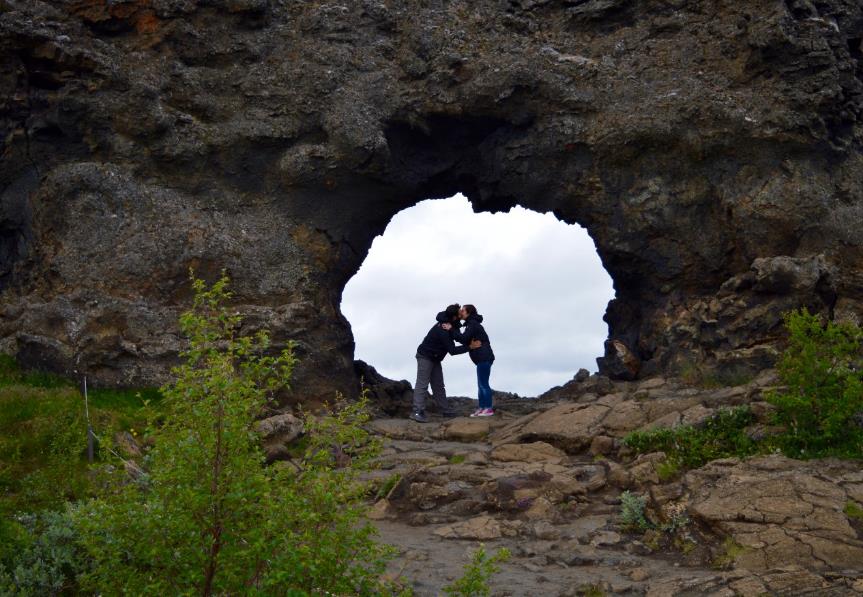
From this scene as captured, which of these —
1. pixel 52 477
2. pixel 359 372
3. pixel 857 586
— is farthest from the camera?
pixel 359 372

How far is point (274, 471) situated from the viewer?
6.23 metres

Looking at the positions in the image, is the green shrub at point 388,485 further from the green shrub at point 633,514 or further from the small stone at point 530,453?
the green shrub at point 633,514

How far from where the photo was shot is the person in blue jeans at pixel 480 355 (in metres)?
18.9

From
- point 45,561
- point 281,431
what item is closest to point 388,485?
point 281,431

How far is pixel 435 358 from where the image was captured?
769 inches

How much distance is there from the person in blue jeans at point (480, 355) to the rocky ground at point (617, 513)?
2997 mm

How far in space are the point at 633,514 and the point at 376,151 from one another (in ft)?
35.9

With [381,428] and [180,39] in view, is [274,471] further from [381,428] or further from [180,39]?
[180,39]

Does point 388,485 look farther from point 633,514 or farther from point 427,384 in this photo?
point 427,384

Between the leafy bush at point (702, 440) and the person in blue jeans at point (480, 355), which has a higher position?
the person in blue jeans at point (480, 355)

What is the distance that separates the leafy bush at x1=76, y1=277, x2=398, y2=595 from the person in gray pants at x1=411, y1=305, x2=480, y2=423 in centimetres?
1254

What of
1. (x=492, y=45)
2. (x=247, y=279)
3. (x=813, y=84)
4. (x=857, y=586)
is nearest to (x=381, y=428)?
(x=247, y=279)

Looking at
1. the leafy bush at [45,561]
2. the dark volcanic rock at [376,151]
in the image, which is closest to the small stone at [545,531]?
the leafy bush at [45,561]

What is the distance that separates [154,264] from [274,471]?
42.3 ft
